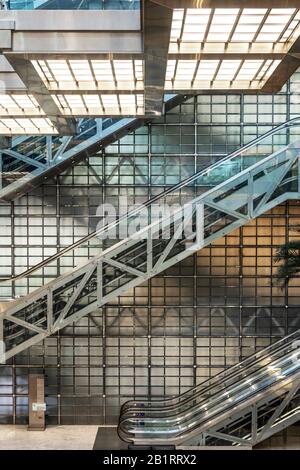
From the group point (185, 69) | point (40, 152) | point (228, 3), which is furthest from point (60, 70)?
point (40, 152)

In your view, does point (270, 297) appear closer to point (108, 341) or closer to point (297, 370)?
point (297, 370)

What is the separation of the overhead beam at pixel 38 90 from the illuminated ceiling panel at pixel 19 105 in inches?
5.5

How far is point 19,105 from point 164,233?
4813 mm

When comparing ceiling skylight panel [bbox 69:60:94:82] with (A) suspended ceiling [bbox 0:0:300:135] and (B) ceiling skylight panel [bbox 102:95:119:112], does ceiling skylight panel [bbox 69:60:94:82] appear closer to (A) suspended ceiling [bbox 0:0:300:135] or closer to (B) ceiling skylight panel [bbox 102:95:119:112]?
(A) suspended ceiling [bbox 0:0:300:135]

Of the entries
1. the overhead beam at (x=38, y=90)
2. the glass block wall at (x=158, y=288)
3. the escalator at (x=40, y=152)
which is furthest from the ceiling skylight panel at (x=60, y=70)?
the glass block wall at (x=158, y=288)

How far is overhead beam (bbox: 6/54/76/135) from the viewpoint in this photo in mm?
6752

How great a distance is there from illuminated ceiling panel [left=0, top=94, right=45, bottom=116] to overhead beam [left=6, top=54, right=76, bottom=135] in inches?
5.5

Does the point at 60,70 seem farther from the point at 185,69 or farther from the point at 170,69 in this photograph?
the point at 185,69

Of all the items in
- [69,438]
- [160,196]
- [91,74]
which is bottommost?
[69,438]

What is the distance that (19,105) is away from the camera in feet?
28.9

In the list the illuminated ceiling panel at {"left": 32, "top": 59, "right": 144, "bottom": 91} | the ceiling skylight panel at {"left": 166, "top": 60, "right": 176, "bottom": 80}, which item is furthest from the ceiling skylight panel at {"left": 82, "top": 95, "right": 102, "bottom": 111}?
the ceiling skylight panel at {"left": 166, "top": 60, "right": 176, "bottom": 80}

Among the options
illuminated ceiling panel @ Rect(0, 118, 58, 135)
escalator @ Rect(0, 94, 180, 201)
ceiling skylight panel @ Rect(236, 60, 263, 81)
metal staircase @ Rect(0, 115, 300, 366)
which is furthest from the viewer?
metal staircase @ Rect(0, 115, 300, 366)

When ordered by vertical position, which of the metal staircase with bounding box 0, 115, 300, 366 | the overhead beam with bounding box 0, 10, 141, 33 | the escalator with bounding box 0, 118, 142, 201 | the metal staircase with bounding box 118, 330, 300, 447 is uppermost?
the overhead beam with bounding box 0, 10, 141, 33

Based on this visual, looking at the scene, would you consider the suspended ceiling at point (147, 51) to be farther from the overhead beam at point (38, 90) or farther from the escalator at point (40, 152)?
the escalator at point (40, 152)
